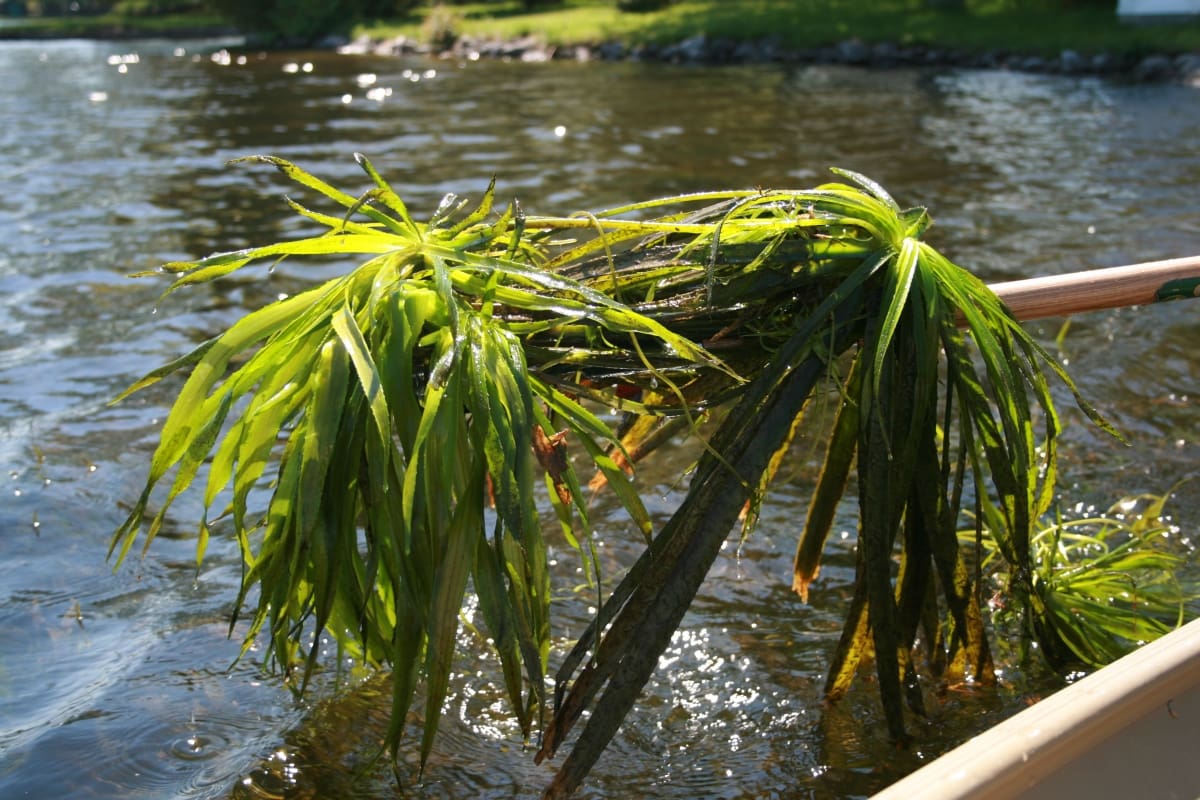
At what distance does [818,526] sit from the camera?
3721 millimetres

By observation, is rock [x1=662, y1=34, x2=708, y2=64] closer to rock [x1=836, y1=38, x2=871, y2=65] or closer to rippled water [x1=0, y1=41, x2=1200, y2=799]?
rock [x1=836, y1=38, x2=871, y2=65]

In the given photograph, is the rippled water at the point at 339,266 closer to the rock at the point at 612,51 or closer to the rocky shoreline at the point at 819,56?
the rocky shoreline at the point at 819,56

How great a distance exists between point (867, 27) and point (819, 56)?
2.48 meters

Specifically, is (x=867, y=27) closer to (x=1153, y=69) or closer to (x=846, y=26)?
(x=846, y=26)

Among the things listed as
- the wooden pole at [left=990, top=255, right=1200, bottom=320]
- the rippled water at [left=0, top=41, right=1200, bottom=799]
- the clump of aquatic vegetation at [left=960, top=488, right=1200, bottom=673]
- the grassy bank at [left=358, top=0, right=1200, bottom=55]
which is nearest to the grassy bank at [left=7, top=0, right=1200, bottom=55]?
the grassy bank at [left=358, top=0, right=1200, bottom=55]

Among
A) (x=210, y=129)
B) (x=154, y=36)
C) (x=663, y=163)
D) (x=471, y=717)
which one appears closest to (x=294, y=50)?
(x=154, y=36)

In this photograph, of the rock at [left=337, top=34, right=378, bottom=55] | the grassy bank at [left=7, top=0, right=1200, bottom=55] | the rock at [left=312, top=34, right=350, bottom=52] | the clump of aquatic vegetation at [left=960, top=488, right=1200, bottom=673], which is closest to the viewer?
the clump of aquatic vegetation at [left=960, top=488, right=1200, bottom=673]

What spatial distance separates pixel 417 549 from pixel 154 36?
5552 cm

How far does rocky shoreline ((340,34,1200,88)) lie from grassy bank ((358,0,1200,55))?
0.31m

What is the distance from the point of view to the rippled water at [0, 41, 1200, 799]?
154 inches

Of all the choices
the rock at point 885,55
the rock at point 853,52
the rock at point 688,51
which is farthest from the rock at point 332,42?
the rock at point 885,55

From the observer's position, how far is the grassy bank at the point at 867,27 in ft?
83.0

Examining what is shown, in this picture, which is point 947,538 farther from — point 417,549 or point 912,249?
point 417,549

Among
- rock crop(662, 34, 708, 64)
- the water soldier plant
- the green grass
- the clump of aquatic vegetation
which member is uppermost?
the green grass
